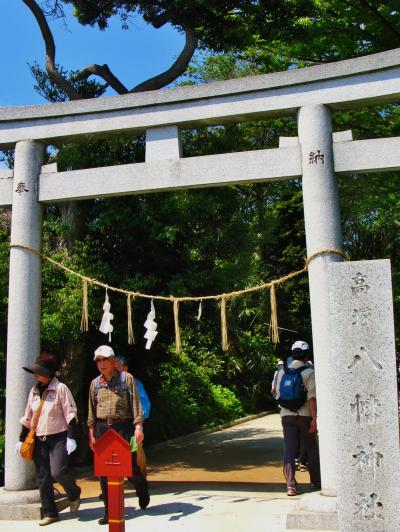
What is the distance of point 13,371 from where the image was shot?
7.19 metres

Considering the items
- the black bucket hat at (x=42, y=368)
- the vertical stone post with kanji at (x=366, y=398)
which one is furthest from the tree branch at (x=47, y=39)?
the vertical stone post with kanji at (x=366, y=398)

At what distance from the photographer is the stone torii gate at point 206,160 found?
655cm

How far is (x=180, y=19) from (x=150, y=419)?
330 inches

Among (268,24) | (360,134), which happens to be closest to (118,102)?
(268,24)

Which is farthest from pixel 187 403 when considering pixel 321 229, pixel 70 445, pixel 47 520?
pixel 321 229

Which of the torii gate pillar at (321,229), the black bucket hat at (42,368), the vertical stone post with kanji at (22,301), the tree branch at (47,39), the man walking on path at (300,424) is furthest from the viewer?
the tree branch at (47,39)

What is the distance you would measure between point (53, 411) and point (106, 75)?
26.9ft

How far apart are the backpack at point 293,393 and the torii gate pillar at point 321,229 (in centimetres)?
118

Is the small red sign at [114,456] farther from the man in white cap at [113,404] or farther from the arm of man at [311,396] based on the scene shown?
the arm of man at [311,396]

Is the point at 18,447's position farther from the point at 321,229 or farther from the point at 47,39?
the point at 47,39

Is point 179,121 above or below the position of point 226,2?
below

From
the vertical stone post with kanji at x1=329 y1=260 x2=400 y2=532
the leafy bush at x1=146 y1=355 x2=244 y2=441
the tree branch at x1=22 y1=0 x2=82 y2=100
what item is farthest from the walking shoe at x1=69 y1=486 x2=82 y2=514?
the tree branch at x1=22 y1=0 x2=82 y2=100

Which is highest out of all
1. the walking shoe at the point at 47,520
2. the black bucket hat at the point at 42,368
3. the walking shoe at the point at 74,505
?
the black bucket hat at the point at 42,368

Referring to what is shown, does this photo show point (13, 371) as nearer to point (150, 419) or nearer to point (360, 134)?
point (150, 419)
